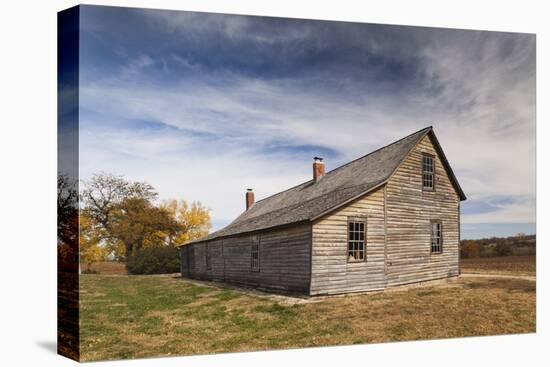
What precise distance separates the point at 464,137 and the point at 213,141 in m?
6.37

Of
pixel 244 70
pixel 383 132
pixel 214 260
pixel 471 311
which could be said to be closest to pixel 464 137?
pixel 383 132

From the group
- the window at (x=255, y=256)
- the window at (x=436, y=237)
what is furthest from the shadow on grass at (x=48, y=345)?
the window at (x=436, y=237)

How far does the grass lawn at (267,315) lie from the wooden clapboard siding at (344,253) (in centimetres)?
42

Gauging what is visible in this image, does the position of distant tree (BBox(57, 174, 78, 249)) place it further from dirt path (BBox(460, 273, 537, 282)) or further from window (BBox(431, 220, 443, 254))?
dirt path (BBox(460, 273, 537, 282))

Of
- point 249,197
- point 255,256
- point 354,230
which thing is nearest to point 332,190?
point 354,230

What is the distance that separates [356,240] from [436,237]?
2.39m

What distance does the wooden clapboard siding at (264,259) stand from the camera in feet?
50.4

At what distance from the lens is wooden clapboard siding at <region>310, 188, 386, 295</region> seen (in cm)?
1541

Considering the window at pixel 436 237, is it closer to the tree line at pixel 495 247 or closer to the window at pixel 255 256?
the tree line at pixel 495 247

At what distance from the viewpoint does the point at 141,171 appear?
13.0m

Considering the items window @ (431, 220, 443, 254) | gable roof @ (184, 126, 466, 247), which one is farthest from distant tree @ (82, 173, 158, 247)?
window @ (431, 220, 443, 254)

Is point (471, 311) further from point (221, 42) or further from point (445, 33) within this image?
point (221, 42)

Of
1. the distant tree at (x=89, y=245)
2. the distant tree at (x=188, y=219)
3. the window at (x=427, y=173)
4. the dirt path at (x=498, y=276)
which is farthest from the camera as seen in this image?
the window at (x=427, y=173)

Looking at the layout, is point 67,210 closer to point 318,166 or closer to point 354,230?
point 318,166
